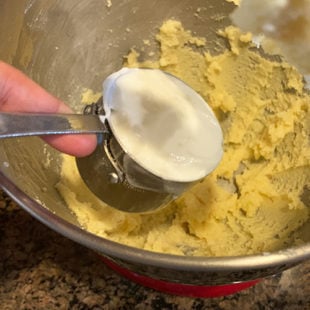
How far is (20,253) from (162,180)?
28 centimetres

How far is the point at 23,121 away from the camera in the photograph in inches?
24.8

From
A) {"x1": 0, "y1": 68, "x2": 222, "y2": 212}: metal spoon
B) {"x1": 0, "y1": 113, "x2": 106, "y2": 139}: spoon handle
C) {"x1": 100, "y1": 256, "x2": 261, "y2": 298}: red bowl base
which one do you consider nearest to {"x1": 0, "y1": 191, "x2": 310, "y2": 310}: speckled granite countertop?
{"x1": 100, "y1": 256, "x2": 261, "y2": 298}: red bowl base

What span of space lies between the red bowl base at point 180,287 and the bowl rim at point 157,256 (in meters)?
0.24

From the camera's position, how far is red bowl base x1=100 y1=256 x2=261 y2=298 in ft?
2.68

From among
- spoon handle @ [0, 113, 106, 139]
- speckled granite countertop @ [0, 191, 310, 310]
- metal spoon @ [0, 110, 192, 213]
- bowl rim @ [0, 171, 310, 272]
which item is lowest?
speckled granite countertop @ [0, 191, 310, 310]

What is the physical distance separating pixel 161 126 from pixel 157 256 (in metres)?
0.32

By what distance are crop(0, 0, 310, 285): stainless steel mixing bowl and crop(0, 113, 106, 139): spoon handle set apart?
0.06m

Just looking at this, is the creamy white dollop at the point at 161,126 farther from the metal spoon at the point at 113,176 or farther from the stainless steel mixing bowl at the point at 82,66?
the stainless steel mixing bowl at the point at 82,66

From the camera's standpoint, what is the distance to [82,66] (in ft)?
3.29

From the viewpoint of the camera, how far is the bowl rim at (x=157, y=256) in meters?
0.57

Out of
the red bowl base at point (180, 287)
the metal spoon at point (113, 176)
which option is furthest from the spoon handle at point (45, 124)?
the red bowl base at point (180, 287)

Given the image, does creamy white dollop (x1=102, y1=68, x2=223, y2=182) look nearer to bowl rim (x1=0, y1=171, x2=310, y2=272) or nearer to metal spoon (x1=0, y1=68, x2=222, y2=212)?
metal spoon (x1=0, y1=68, x2=222, y2=212)

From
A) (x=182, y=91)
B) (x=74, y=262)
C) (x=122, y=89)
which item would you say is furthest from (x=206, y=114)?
(x=74, y=262)

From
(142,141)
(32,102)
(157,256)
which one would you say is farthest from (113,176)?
(157,256)
